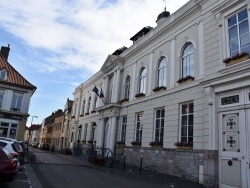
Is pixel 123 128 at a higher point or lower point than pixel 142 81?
lower

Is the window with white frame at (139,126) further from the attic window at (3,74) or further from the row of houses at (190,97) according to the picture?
the attic window at (3,74)

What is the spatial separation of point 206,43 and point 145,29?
449 inches

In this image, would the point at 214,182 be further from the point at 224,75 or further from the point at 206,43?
the point at 206,43

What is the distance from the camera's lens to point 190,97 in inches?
603

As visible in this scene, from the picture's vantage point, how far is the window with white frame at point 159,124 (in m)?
18.1

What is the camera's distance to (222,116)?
12.4 meters

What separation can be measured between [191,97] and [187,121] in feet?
4.82

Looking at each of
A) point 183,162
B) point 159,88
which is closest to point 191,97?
point 159,88

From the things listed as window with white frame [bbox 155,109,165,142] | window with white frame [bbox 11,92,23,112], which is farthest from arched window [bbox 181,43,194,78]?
window with white frame [bbox 11,92,23,112]

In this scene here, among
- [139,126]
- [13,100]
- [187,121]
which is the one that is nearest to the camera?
[187,121]

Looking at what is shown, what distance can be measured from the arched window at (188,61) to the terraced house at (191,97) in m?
0.06

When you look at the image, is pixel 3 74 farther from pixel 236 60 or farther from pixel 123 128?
pixel 236 60

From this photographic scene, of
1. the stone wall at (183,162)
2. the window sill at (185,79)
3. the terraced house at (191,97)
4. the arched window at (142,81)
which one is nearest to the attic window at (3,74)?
the terraced house at (191,97)

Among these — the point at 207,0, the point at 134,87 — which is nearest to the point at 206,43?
the point at 207,0
